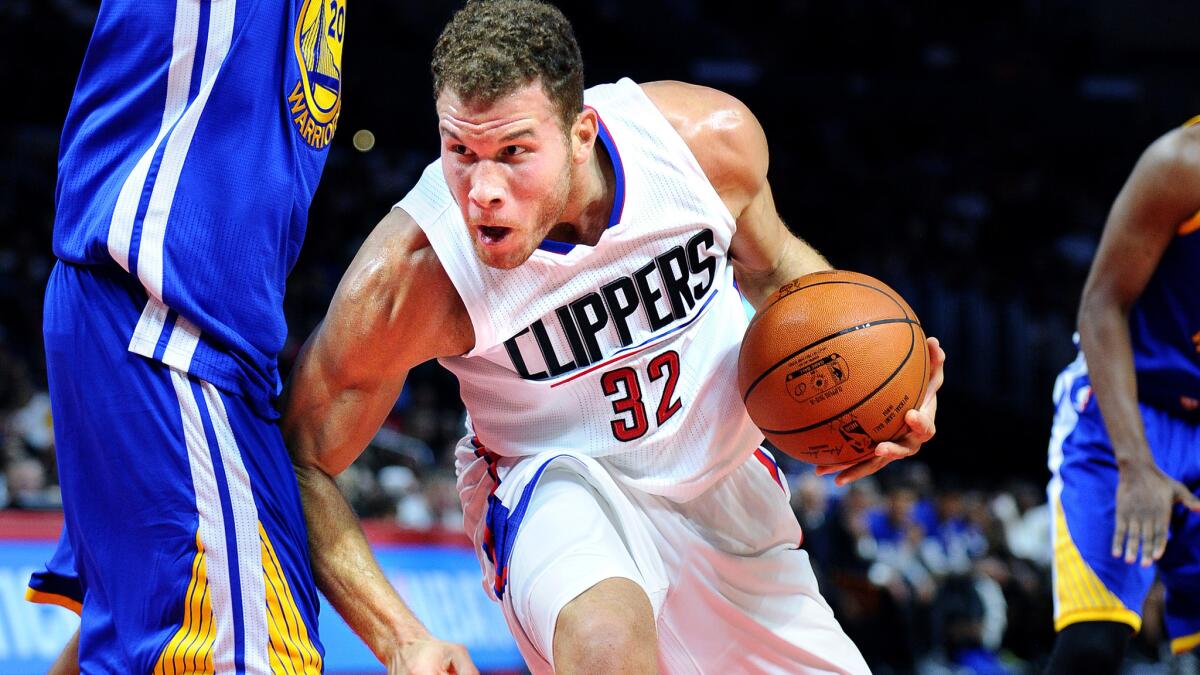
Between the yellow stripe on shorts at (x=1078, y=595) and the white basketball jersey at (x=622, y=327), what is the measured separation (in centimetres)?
140

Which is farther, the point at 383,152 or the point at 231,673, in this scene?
the point at 383,152

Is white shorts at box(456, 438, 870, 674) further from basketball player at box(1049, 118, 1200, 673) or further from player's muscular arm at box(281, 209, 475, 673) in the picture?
basketball player at box(1049, 118, 1200, 673)

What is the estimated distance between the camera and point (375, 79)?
48.8ft

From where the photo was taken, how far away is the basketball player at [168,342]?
7.80 feet

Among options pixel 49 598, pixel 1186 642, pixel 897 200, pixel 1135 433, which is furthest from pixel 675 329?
pixel 897 200

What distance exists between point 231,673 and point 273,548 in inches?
9.8

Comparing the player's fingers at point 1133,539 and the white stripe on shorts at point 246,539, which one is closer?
the white stripe on shorts at point 246,539

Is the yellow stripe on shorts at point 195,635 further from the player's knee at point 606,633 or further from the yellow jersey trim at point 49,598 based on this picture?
the player's knee at point 606,633

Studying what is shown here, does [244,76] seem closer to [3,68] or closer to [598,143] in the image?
[598,143]

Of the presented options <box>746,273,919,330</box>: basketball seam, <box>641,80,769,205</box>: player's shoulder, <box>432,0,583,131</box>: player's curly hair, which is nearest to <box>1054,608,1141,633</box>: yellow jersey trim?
<box>746,273,919,330</box>: basketball seam

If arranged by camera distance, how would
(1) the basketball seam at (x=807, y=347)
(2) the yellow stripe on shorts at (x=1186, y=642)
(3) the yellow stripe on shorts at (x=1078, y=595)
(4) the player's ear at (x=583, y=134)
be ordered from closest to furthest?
1. (4) the player's ear at (x=583, y=134)
2. (1) the basketball seam at (x=807, y=347)
3. (3) the yellow stripe on shorts at (x=1078, y=595)
4. (2) the yellow stripe on shorts at (x=1186, y=642)

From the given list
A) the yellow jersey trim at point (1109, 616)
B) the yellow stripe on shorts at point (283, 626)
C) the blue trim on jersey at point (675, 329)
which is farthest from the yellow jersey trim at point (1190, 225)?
the yellow stripe on shorts at point (283, 626)

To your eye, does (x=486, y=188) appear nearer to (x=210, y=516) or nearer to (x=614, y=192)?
(x=614, y=192)

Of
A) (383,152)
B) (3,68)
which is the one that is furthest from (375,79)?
(3,68)
